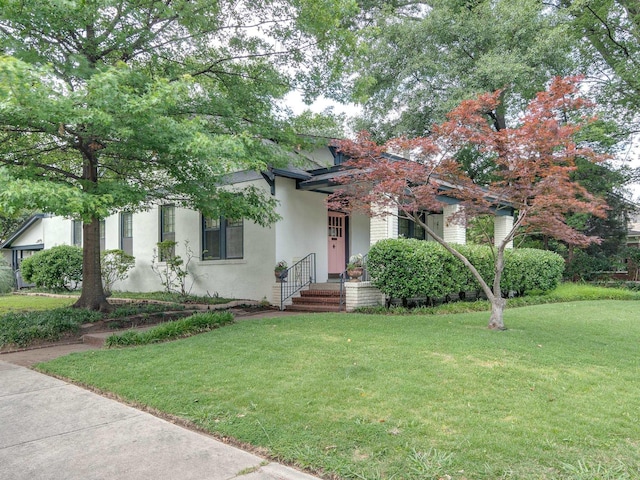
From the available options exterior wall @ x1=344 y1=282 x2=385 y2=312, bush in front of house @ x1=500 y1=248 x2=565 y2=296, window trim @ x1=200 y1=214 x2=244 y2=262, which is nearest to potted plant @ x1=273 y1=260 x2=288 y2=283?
window trim @ x1=200 y1=214 x2=244 y2=262

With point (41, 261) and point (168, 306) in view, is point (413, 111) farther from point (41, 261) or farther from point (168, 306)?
point (41, 261)

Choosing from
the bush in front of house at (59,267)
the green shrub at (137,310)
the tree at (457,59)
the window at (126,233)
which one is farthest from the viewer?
the bush in front of house at (59,267)

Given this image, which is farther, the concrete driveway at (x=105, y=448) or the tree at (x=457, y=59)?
the tree at (x=457, y=59)

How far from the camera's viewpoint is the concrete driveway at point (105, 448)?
3119mm

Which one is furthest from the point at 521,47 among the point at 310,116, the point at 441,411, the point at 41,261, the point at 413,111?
the point at 41,261

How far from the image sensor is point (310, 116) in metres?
10.3

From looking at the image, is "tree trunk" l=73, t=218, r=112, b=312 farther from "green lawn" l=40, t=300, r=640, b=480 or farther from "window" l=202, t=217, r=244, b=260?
"green lawn" l=40, t=300, r=640, b=480

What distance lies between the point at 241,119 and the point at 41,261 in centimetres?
1439

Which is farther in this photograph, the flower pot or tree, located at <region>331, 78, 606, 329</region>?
the flower pot

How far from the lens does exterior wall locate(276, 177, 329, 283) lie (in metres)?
12.4

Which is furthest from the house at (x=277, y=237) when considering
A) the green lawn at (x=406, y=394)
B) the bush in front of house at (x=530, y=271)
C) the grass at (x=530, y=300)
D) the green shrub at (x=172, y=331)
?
the green lawn at (x=406, y=394)

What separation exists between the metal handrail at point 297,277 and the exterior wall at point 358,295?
177cm

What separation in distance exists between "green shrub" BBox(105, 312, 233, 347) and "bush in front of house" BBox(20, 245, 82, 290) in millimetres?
12247

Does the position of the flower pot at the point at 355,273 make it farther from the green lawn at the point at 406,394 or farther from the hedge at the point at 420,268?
the green lawn at the point at 406,394
